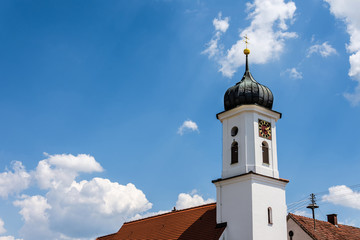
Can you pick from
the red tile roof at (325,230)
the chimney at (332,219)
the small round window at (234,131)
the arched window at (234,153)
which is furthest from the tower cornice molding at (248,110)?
the chimney at (332,219)

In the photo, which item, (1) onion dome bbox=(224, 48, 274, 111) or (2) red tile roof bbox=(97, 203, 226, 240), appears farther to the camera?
(1) onion dome bbox=(224, 48, 274, 111)

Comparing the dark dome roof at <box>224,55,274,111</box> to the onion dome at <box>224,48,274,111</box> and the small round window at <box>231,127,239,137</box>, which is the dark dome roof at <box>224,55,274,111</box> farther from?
the small round window at <box>231,127,239,137</box>

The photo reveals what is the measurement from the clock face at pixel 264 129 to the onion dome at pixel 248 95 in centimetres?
116

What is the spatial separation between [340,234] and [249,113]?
11940mm

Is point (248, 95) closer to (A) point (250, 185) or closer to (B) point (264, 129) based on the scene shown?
(B) point (264, 129)

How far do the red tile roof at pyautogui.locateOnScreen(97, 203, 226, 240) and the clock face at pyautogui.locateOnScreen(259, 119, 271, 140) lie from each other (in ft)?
19.7

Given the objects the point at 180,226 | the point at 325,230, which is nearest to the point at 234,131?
the point at 180,226

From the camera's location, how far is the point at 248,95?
28875 millimetres

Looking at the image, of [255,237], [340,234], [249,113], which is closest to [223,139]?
[249,113]

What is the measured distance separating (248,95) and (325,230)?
11.6 metres

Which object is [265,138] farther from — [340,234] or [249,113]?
[340,234]

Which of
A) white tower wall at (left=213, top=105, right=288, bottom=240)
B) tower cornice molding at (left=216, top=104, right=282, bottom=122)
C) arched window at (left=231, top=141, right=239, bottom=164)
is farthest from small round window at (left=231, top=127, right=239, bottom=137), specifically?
tower cornice molding at (left=216, top=104, right=282, bottom=122)

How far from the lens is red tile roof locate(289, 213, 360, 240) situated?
31000 millimetres

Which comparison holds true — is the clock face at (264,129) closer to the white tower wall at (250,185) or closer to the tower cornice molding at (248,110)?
the white tower wall at (250,185)
